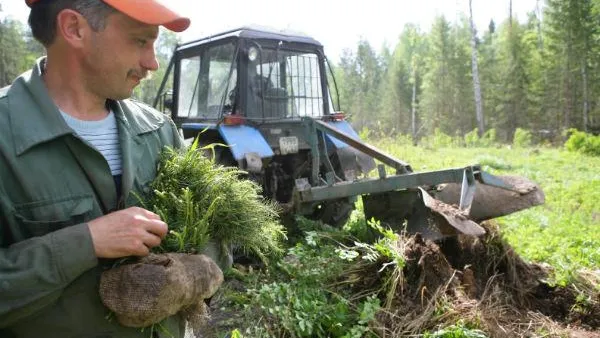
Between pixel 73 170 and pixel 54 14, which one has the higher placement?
pixel 54 14

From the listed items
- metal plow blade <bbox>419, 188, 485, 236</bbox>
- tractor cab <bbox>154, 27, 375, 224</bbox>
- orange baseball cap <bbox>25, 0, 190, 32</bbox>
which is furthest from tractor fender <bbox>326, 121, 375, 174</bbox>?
orange baseball cap <bbox>25, 0, 190, 32</bbox>

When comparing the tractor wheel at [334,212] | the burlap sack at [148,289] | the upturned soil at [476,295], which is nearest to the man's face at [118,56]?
the burlap sack at [148,289]

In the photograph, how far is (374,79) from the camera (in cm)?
5009

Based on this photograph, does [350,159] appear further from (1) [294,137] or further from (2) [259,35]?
(2) [259,35]

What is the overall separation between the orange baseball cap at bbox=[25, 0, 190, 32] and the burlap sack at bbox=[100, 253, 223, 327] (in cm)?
71

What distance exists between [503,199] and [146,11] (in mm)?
3491

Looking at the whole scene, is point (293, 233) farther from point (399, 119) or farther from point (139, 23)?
point (399, 119)

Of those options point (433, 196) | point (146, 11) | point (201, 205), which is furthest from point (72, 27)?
point (433, 196)

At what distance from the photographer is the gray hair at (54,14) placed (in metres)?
1.51

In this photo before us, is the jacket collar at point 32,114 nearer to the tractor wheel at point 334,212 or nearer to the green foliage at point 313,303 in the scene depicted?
the green foliage at point 313,303

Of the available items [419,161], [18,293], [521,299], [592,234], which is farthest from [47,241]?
[419,161]

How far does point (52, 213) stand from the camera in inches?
56.1

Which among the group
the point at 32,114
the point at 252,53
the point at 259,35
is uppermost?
the point at 259,35

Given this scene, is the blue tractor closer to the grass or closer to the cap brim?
the grass
